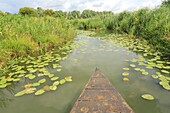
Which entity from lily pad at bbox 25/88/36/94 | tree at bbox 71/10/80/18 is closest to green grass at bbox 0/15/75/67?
lily pad at bbox 25/88/36/94

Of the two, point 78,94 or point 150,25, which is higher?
point 150,25

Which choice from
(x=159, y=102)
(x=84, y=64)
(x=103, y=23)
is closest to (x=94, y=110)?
(x=159, y=102)

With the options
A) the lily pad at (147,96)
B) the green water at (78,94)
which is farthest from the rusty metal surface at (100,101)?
the lily pad at (147,96)

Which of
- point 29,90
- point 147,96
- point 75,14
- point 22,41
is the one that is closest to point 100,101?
point 147,96

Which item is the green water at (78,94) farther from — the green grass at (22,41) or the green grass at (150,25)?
the green grass at (150,25)

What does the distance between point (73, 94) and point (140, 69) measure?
177 cm

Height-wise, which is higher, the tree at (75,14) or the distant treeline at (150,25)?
the tree at (75,14)

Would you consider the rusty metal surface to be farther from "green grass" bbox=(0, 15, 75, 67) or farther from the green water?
"green grass" bbox=(0, 15, 75, 67)

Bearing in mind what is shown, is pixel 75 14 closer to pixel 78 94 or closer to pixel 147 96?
pixel 78 94

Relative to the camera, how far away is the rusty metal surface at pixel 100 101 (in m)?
1.72

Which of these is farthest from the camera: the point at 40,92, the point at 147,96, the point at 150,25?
the point at 150,25

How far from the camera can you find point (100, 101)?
1888 mm

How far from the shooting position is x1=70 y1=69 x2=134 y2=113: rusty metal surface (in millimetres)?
1724

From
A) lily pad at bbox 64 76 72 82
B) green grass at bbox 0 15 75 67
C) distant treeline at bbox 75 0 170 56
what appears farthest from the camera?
distant treeline at bbox 75 0 170 56
